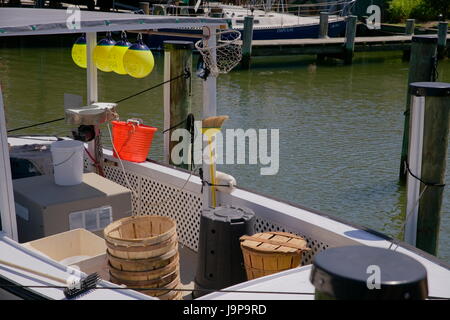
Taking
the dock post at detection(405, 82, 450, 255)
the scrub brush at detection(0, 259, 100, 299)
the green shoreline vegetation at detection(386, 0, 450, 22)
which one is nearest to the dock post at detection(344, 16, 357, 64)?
the green shoreline vegetation at detection(386, 0, 450, 22)

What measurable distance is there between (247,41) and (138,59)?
18094 mm

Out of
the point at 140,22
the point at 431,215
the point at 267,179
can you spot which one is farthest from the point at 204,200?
A: the point at 267,179

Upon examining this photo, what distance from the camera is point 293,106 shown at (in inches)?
717

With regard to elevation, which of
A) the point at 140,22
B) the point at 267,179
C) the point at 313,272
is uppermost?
the point at 140,22

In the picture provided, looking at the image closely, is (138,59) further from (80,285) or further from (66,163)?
(80,285)

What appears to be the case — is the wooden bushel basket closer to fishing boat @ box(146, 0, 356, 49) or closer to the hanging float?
the hanging float

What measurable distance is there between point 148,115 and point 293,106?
4.46m

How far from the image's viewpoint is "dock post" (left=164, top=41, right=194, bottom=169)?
24.8ft

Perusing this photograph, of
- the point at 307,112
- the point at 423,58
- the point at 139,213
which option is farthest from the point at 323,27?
the point at 139,213

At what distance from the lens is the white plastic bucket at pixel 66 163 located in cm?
574

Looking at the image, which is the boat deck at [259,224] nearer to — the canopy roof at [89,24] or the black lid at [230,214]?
the black lid at [230,214]

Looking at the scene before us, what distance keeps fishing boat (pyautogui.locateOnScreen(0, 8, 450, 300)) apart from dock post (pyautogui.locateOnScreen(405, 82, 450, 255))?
61 cm

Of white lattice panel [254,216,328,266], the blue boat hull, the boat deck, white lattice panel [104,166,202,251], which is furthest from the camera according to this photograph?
the blue boat hull

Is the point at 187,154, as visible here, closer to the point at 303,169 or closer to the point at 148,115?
the point at 303,169
